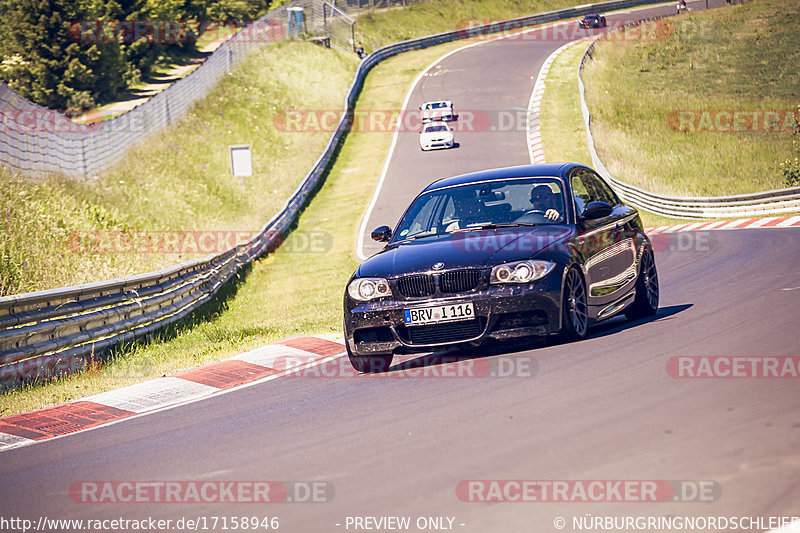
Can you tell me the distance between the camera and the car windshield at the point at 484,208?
9.59 metres

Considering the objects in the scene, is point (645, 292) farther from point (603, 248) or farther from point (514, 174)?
point (514, 174)

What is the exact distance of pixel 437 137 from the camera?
43.9m

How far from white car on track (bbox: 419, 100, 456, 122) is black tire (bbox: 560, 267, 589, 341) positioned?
38.8 m

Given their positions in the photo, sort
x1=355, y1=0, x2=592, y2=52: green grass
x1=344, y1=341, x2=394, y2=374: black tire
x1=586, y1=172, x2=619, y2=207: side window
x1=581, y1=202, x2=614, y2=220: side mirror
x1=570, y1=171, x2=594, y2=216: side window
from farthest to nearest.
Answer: x1=355, y1=0, x2=592, y2=52: green grass
x1=586, y1=172, x2=619, y2=207: side window
x1=570, y1=171, x2=594, y2=216: side window
x1=581, y1=202, x2=614, y2=220: side mirror
x1=344, y1=341, x2=394, y2=374: black tire

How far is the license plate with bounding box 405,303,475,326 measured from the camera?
330 inches

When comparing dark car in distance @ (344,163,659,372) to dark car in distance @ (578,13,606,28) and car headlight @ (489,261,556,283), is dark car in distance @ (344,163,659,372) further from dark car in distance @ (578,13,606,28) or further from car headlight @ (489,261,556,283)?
dark car in distance @ (578,13,606,28)

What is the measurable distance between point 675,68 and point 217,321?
157 feet

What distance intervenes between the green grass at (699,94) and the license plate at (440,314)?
2946 centimetres

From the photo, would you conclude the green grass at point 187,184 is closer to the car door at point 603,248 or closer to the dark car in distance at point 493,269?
the dark car in distance at point 493,269

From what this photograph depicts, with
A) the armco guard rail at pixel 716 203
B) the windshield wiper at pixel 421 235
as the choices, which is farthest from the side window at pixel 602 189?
the armco guard rail at pixel 716 203

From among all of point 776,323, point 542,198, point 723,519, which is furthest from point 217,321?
point 723,519

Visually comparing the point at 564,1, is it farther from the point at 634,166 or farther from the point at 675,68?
the point at 634,166

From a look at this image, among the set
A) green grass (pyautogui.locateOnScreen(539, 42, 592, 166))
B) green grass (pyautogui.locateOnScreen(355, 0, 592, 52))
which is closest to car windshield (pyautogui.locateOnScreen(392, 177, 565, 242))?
green grass (pyautogui.locateOnScreen(539, 42, 592, 166))

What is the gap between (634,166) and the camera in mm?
40688
